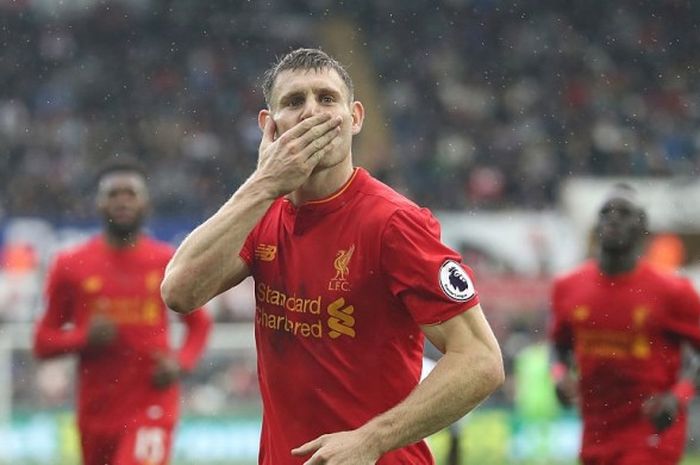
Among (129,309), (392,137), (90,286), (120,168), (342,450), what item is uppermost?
(392,137)

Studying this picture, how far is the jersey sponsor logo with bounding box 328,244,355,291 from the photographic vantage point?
3871mm

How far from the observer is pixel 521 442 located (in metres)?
15.6

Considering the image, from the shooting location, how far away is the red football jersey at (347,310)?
3.78 m

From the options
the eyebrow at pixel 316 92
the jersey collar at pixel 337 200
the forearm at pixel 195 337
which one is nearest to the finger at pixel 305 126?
the eyebrow at pixel 316 92

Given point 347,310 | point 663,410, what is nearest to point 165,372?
point 663,410

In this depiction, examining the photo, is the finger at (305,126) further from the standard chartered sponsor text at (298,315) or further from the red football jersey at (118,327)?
the red football jersey at (118,327)

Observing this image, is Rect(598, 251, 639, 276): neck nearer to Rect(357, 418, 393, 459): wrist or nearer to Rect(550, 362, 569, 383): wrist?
Rect(550, 362, 569, 383): wrist

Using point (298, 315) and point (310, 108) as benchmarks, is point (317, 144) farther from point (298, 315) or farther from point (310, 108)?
point (298, 315)

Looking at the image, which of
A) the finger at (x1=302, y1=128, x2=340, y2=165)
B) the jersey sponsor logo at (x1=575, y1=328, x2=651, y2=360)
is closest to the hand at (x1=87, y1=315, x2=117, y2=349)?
the jersey sponsor logo at (x1=575, y1=328, x2=651, y2=360)

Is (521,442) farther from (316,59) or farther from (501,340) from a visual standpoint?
(316,59)

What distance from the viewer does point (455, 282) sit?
370 centimetres

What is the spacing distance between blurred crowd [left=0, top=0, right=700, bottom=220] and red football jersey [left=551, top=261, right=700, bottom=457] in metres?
14.5

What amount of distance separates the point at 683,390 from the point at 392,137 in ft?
63.4

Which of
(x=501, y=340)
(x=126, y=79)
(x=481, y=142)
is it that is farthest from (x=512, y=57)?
(x=501, y=340)
